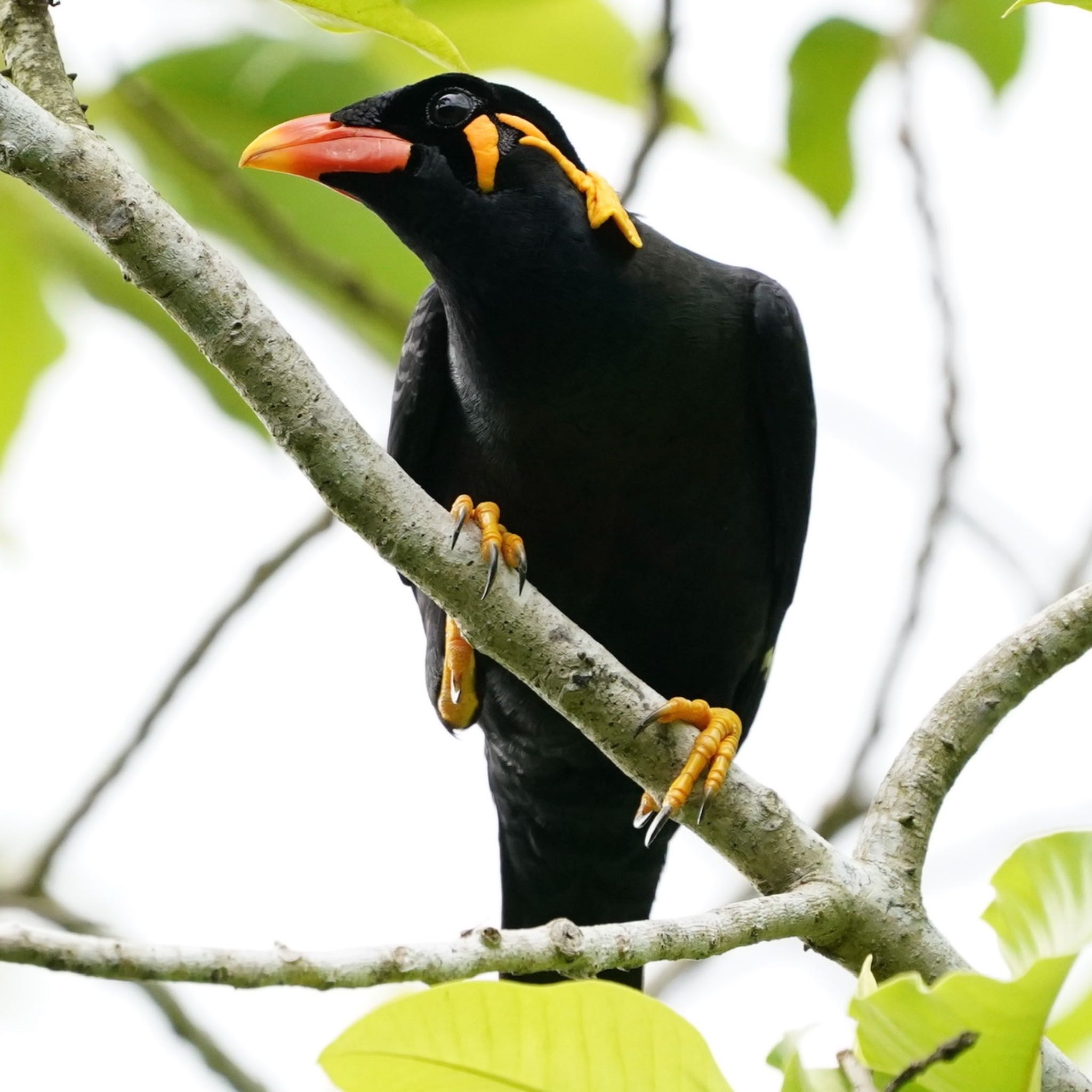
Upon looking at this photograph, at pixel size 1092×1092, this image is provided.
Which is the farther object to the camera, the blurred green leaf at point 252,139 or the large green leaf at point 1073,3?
→ the blurred green leaf at point 252,139

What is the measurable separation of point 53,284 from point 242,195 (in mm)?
462

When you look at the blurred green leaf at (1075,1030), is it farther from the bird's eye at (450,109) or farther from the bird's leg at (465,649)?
the bird's eye at (450,109)

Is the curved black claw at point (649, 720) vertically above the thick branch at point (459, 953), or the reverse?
the curved black claw at point (649, 720)

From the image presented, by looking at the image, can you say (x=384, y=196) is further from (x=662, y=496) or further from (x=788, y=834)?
(x=788, y=834)

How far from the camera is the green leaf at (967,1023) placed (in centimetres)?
157

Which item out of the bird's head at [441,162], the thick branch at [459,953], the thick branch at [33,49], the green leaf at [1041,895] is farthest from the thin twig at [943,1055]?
the bird's head at [441,162]

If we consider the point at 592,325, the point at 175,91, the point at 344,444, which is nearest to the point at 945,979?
the point at 344,444

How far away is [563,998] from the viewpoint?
5.10ft

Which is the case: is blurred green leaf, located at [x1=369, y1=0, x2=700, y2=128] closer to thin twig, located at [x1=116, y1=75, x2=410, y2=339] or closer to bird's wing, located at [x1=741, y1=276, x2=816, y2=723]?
thin twig, located at [x1=116, y1=75, x2=410, y2=339]

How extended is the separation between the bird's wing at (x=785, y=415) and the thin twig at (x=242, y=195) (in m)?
0.93

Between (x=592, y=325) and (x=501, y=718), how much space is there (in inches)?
37.6

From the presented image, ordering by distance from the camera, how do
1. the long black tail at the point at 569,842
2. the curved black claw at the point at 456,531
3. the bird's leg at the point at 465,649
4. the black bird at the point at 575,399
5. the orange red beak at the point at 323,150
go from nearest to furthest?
the curved black claw at the point at 456,531, the bird's leg at the point at 465,649, the orange red beak at the point at 323,150, the black bird at the point at 575,399, the long black tail at the point at 569,842

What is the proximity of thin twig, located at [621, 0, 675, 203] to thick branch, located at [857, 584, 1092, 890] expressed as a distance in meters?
1.48

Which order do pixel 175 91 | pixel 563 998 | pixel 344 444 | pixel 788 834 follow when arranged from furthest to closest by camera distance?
1. pixel 175 91
2. pixel 788 834
3. pixel 344 444
4. pixel 563 998
